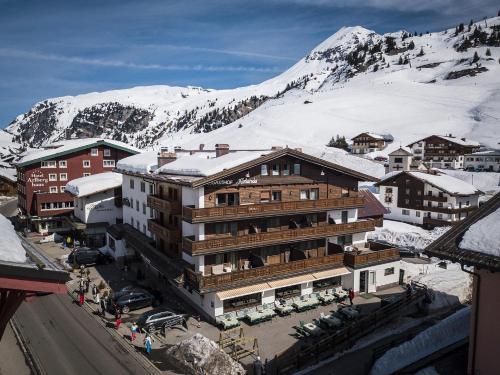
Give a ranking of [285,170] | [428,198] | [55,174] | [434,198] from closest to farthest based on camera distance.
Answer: [285,170] < [55,174] < [434,198] < [428,198]

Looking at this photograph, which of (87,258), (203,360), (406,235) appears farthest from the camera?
(406,235)

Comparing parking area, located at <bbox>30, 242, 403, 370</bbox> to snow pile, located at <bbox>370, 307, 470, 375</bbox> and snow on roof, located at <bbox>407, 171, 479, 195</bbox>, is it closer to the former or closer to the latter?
snow pile, located at <bbox>370, 307, 470, 375</bbox>

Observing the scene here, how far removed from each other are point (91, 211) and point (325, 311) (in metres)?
32.1

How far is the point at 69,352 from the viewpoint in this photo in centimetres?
2331

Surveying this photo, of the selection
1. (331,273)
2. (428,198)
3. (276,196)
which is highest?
(276,196)

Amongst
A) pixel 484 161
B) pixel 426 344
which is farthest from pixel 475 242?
pixel 484 161

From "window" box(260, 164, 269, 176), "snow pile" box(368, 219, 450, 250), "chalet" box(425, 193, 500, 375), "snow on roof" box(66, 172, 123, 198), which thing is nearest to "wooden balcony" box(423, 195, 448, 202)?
"snow pile" box(368, 219, 450, 250)

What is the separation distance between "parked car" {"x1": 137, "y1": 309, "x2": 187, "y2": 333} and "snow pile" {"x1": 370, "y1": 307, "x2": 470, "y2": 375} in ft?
47.8

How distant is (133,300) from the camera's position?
30562mm

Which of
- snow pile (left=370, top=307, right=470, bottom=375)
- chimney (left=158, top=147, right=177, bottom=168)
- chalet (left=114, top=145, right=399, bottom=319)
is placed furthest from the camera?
chimney (left=158, top=147, right=177, bottom=168)

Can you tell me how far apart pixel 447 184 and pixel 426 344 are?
5189 cm

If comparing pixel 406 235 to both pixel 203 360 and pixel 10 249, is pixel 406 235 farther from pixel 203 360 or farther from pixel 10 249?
pixel 10 249

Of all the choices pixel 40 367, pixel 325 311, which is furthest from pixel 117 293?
pixel 325 311

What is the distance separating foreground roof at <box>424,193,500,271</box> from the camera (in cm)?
1187
